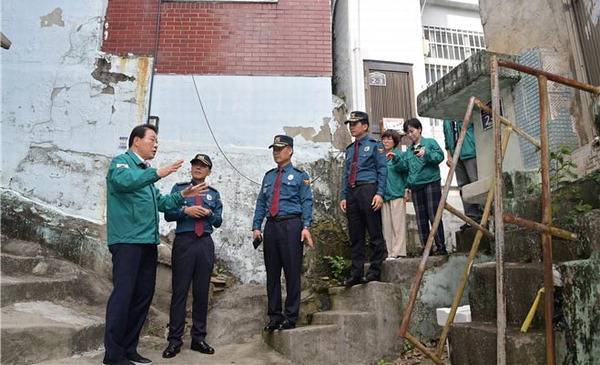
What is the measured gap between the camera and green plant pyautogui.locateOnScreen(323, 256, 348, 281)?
5625mm

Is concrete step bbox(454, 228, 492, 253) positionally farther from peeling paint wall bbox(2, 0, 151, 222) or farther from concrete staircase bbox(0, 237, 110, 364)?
peeling paint wall bbox(2, 0, 151, 222)

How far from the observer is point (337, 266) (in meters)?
5.64

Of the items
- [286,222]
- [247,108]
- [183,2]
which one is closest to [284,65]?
[247,108]

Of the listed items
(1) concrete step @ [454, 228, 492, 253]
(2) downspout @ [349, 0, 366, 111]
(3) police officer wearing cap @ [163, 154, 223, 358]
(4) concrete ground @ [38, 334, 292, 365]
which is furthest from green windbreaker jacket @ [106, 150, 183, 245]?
(2) downspout @ [349, 0, 366, 111]

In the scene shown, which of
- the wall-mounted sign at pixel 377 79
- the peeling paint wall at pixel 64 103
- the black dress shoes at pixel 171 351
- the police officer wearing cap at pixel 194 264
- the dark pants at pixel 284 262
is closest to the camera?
the black dress shoes at pixel 171 351

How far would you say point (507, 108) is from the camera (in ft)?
14.3

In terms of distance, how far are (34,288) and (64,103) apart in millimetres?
3103

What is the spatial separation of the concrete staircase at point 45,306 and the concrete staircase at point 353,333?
1.59m

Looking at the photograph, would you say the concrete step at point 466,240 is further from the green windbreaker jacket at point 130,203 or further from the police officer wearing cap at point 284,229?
the green windbreaker jacket at point 130,203

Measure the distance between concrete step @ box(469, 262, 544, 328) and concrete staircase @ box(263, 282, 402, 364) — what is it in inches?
46.9

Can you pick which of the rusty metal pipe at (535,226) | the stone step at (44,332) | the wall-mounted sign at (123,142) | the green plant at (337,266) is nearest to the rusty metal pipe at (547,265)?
the rusty metal pipe at (535,226)

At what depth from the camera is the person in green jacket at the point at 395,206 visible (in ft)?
16.0

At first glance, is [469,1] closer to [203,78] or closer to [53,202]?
[203,78]

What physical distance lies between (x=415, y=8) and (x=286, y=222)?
7.22 meters
